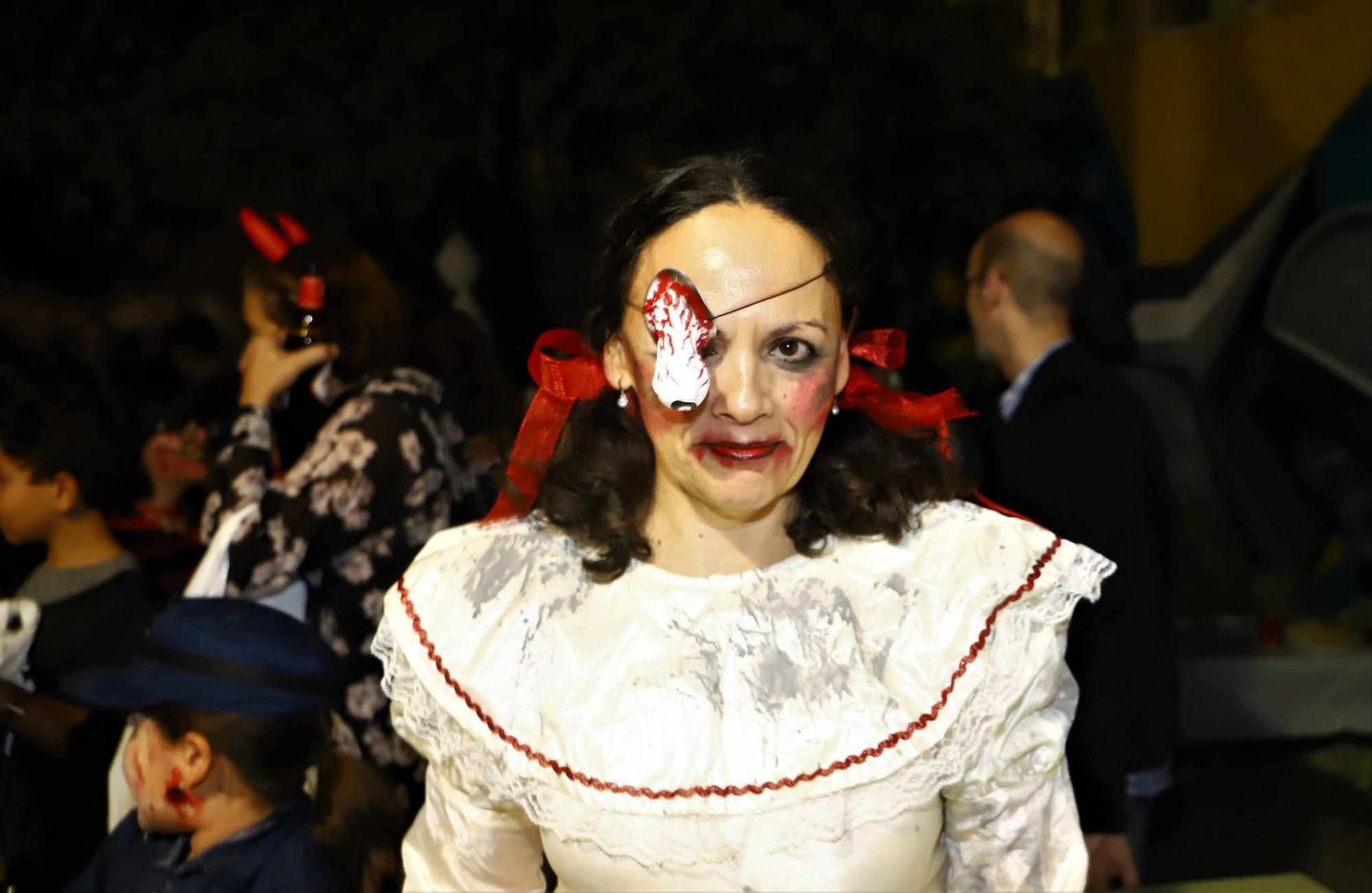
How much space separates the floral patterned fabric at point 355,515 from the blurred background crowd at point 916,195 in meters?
0.42

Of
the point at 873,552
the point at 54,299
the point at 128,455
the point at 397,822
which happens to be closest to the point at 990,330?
the point at 873,552

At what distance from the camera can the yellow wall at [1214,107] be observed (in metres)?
2.60

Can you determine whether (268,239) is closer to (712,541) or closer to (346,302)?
(346,302)

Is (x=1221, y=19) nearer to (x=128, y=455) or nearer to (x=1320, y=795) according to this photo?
(x=1320, y=795)

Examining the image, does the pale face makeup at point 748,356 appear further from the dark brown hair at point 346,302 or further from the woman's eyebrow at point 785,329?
the dark brown hair at point 346,302

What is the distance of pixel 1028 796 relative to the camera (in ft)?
4.10

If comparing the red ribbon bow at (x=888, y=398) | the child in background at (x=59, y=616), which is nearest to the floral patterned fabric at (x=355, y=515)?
the child in background at (x=59, y=616)

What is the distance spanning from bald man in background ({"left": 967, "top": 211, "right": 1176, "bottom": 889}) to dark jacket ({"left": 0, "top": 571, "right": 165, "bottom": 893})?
140cm

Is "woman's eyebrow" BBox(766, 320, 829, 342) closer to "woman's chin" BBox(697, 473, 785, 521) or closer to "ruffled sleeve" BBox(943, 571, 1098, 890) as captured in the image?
"woman's chin" BBox(697, 473, 785, 521)

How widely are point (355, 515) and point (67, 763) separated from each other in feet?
1.77

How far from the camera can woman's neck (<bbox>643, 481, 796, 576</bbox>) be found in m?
1.33

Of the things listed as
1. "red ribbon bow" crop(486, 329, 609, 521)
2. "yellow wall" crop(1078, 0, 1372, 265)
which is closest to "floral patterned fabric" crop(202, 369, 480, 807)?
"red ribbon bow" crop(486, 329, 609, 521)

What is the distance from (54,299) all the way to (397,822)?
142 cm

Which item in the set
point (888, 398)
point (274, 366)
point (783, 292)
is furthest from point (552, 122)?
point (783, 292)
